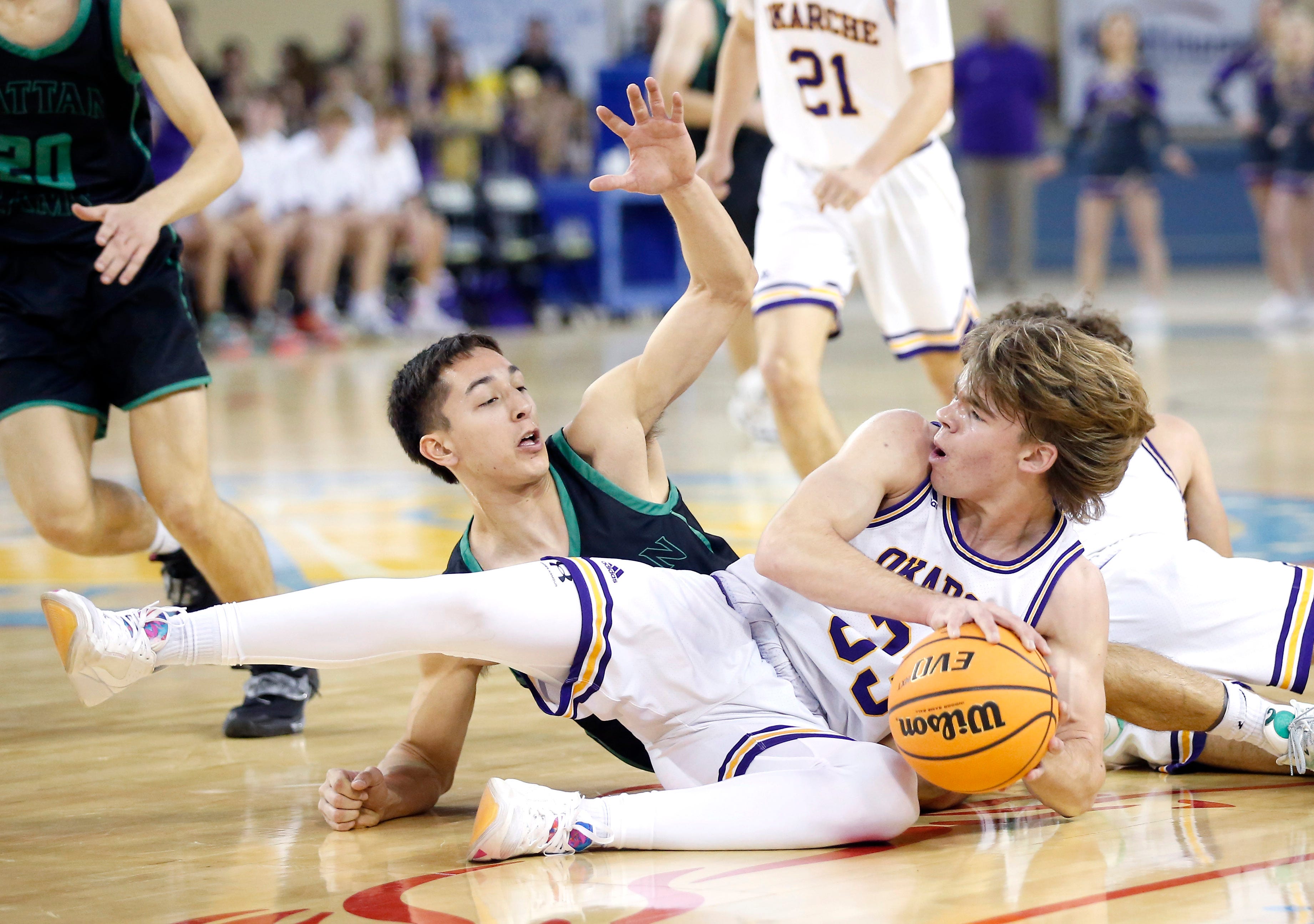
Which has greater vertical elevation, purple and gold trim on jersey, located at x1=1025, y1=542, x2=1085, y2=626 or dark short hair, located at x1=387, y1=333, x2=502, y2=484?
dark short hair, located at x1=387, y1=333, x2=502, y2=484

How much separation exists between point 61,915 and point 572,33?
17641 mm

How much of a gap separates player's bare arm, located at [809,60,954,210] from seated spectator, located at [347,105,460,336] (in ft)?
33.8

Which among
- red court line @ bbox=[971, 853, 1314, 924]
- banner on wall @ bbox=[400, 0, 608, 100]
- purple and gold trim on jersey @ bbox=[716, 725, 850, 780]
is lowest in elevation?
red court line @ bbox=[971, 853, 1314, 924]

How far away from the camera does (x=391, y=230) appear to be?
15.3 meters

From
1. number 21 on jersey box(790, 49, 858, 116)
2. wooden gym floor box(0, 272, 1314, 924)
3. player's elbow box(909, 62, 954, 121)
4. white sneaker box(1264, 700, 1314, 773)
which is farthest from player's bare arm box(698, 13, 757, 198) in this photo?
white sneaker box(1264, 700, 1314, 773)

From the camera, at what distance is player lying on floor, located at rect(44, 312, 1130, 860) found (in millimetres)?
2900

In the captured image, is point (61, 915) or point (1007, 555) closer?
point (61, 915)

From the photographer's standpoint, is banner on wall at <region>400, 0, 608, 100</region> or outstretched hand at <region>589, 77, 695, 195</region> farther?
banner on wall at <region>400, 0, 608, 100</region>

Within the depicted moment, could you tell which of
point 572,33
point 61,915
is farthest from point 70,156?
point 572,33

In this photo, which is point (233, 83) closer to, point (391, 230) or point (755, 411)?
point (391, 230)

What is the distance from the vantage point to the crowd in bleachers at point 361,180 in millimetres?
14430

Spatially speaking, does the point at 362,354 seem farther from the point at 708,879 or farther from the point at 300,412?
the point at 708,879

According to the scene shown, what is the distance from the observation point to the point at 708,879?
2756 millimetres

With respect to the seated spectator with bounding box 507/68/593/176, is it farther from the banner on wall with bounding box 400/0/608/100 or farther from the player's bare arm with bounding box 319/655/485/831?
the player's bare arm with bounding box 319/655/485/831
